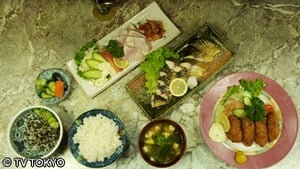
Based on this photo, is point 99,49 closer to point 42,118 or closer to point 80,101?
point 80,101

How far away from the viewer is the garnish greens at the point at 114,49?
1871mm

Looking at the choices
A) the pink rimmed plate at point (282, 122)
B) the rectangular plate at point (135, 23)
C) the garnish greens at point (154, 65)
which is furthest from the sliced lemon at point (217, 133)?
the rectangular plate at point (135, 23)

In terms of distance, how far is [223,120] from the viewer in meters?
1.77

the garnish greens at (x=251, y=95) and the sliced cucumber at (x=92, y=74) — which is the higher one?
the sliced cucumber at (x=92, y=74)

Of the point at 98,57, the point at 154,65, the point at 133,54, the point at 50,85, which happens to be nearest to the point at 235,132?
the point at 154,65

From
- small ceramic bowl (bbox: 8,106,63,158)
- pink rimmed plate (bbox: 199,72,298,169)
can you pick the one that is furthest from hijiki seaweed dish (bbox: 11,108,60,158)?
pink rimmed plate (bbox: 199,72,298,169)

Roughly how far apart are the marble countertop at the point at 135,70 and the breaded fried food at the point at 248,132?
12 cm

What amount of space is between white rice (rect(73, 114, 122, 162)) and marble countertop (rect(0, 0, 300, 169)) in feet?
0.38

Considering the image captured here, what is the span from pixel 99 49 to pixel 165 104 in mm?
346

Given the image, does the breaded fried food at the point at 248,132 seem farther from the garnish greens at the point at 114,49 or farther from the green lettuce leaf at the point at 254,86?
the garnish greens at the point at 114,49

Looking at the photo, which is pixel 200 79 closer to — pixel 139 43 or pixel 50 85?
pixel 139 43

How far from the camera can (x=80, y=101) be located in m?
1.89

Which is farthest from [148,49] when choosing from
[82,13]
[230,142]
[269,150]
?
[269,150]

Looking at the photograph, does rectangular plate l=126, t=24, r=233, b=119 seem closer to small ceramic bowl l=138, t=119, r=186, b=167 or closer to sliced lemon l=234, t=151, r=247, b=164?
small ceramic bowl l=138, t=119, r=186, b=167
